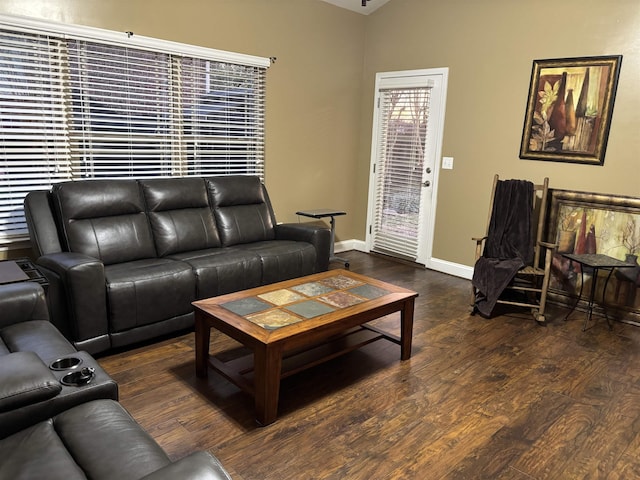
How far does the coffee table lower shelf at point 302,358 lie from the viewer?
8.25ft

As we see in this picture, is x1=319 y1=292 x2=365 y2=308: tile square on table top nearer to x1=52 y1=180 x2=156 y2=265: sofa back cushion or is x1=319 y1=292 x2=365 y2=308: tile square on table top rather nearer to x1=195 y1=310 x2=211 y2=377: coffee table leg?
x1=195 y1=310 x2=211 y2=377: coffee table leg

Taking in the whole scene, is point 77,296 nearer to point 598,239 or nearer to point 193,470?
point 193,470

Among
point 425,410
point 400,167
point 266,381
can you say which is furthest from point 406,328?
point 400,167

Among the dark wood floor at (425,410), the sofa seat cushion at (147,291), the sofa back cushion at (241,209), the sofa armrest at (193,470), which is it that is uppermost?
the sofa back cushion at (241,209)

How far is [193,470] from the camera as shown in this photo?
1185 mm

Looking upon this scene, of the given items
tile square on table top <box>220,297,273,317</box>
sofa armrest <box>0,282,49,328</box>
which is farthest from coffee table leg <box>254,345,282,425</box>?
sofa armrest <box>0,282,49,328</box>

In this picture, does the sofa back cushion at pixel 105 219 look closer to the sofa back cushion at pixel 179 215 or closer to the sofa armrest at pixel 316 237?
the sofa back cushion at pixel 179 215

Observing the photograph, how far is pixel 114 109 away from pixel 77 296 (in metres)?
1.69

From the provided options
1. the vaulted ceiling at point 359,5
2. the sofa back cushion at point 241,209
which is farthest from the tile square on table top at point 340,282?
the vaulted ceiling at point 359,5

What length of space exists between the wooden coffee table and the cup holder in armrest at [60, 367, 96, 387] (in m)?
0.74

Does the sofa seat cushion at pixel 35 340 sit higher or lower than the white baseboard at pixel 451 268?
higher

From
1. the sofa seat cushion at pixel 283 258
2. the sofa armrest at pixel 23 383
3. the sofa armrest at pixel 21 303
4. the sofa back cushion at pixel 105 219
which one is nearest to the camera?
the sofa armrest at pixel 23 383

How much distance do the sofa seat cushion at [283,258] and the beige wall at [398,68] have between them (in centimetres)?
108

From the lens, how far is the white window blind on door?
16.6ft
